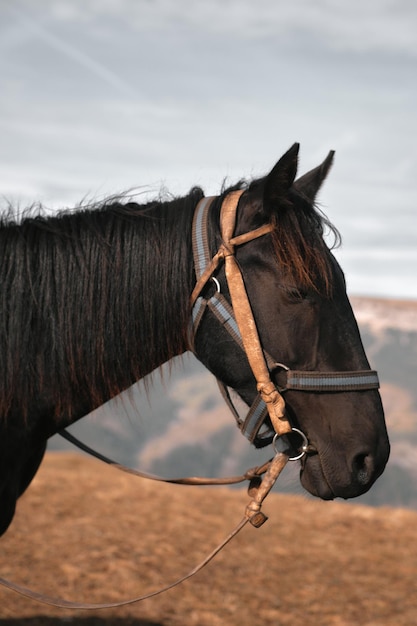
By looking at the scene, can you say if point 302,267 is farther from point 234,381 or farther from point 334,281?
point 234,381

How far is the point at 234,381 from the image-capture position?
8.73 ft

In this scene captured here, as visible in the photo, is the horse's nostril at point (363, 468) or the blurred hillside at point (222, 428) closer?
the horse's nostril at point (363, 468)

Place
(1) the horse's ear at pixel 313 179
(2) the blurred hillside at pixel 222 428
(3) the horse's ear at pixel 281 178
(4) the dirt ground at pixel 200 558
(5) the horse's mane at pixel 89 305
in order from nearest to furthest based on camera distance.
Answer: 1. (3) the horse's ear at pixel 281 178
2. (5) the horse's mane at pixel 89 305
3. (1) the horse's ear at pixel 313 179
4. (4) the dirt ground at pixel 200 558
5. (2) the blurred hillside at pixel 222 428

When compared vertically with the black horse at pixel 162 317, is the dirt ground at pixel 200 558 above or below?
below

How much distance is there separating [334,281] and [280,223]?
0.29m

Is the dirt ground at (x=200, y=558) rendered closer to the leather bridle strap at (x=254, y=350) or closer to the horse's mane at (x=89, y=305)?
the horse's mane at (x=89, y=305)

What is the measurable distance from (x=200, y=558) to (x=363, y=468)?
407 cm

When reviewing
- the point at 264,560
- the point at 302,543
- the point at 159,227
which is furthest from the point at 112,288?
the point at 302,543

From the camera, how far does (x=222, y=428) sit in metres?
14.9

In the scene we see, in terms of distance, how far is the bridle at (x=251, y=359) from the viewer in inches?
98.3

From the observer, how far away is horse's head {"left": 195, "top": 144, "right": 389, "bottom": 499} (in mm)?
2477

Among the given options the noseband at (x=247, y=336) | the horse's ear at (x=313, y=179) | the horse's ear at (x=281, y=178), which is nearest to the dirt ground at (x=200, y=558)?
the noseband at (x=247, y=336)

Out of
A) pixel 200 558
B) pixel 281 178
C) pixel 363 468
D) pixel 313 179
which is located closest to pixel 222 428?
pixel 200 558

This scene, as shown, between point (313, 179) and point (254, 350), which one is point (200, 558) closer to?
point (254, 350)
